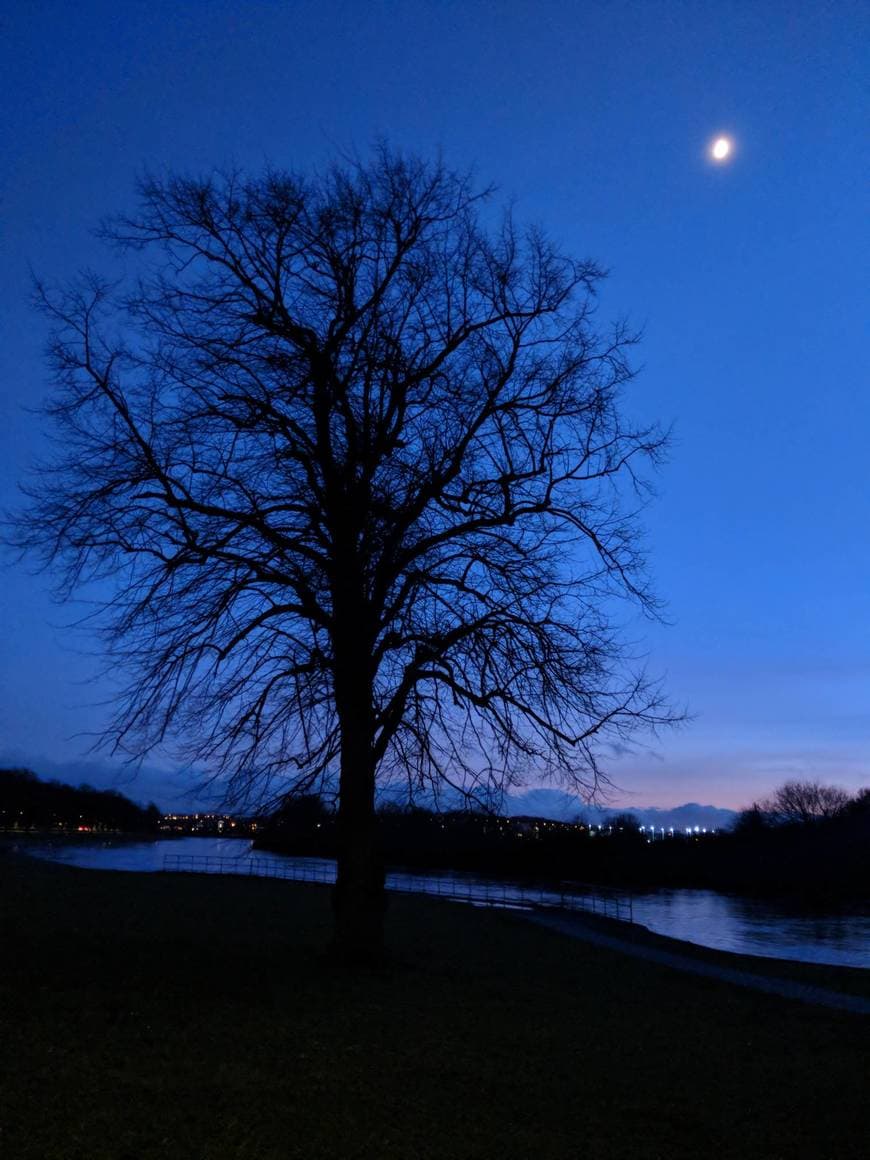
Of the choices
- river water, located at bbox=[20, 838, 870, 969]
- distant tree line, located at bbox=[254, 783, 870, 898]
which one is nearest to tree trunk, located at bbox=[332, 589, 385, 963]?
river water, located at bbox=[20, 838, 870, 969]

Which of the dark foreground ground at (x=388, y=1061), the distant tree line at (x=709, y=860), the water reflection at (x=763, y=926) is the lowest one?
the dark foreground ground at (x=388, y=1061)

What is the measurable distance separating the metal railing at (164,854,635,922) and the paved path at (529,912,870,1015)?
21.1 ft

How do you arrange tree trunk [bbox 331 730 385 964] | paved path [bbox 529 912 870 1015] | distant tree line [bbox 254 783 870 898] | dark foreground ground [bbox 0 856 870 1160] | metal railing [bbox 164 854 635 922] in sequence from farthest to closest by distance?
distant tree line [bbox 254 783 870 898]
metal railing [bbox 164 854 635 922]
paved path [bbox 529 912 870 1015]
tree trunk [bbox 331 730 385 964]
dark foreground ground [bbox 0 856 870 1160]

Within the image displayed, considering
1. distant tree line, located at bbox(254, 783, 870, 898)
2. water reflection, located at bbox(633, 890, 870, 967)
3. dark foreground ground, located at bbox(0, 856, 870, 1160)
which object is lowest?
dark foreground ground, located at bbox(0, 856, 870, 1160)

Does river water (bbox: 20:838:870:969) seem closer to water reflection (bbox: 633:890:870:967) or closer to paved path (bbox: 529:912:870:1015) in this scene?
water reflection (bbox: 633:890:870:967)

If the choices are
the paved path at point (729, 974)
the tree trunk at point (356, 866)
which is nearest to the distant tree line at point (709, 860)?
the paved path at point (729, 974)

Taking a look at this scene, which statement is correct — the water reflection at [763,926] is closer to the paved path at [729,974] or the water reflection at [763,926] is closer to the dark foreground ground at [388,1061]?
the paved path at [729,974]

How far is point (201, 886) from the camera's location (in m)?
36.0

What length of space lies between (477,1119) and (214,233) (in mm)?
11256

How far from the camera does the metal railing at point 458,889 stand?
38062 mm

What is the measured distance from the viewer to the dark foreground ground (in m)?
6.43

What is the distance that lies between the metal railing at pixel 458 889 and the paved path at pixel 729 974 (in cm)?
642

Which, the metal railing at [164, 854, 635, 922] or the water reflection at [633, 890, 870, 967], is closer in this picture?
the water reflection at [633, 890, 870, 967]

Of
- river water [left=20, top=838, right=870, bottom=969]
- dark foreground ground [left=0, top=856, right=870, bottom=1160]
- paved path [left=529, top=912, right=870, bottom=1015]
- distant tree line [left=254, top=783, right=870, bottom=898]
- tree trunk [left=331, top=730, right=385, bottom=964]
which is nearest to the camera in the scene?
dark foreground ground [left=0, top=856, right=870, bottom=1160]
